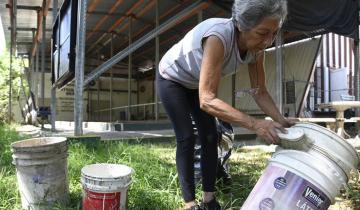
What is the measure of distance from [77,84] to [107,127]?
516 cm

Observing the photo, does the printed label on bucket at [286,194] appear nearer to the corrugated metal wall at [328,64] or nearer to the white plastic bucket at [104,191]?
the white plastic bucket at [104,191]

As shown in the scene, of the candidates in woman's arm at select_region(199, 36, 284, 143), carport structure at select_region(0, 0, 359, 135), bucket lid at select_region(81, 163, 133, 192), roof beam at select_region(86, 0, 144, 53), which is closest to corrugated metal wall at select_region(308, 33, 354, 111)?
carport structure at select_region(0, 0, 359, 135)

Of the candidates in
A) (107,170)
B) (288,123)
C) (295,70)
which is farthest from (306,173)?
(295,70)

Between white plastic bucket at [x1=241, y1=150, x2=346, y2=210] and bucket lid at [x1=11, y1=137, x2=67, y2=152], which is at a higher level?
bucket lid at [x1=11, y1=137, x2=67, y2=152]

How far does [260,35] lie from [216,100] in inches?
13.3

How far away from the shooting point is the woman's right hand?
1.64 m

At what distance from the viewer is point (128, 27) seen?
1446cm

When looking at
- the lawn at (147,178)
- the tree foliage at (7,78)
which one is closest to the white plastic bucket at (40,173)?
the lawn at (147,178)

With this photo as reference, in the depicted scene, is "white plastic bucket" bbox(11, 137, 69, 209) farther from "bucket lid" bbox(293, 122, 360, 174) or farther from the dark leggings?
"bucket lid" bbox(293, 122, 360, 174)

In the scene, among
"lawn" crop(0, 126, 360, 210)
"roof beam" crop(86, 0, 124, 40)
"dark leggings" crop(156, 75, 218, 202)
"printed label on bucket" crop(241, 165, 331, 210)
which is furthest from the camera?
"roof beam" crop(86, 0, 124, 40)

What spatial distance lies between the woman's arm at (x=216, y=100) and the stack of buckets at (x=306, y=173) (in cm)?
8

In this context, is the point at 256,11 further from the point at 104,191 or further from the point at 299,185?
the point at 104,191

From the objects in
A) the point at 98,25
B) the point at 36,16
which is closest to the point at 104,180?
the point at 36,16

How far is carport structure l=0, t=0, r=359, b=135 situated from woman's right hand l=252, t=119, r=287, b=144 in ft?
10.3
